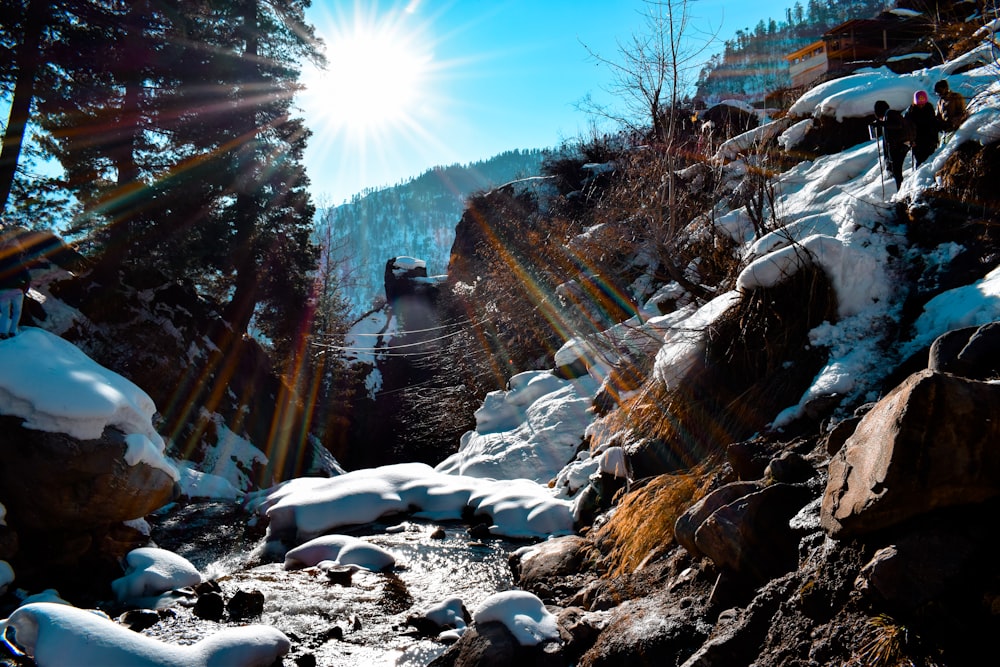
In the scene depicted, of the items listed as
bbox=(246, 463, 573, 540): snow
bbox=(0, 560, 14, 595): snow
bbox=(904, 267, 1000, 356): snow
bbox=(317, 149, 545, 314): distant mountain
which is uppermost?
bbox=(317, 149, 545, 314): distant mountain

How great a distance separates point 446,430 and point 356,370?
9555mm

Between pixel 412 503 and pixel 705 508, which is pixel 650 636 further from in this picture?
pixel 412 503

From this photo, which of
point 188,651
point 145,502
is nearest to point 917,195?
point 188,651

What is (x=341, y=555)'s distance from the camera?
6898 millimetres

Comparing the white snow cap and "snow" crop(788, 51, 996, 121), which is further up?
the white snow cap

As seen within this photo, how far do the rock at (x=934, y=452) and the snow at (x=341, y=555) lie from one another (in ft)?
17.7

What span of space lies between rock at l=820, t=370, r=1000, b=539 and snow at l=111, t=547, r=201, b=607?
19.6ft

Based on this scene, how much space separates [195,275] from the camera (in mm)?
17719

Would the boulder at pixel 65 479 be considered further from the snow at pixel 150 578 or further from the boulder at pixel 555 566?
the boulder at pixel 555 566

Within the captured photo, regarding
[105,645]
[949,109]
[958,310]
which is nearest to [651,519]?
[958,310]

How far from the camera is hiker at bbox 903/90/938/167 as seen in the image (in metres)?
6.74

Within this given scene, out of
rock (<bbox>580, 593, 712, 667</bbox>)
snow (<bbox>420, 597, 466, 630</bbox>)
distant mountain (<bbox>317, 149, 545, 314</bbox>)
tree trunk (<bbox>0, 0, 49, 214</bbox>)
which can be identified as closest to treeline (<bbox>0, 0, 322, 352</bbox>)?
tree trunk (<bbox>0, 0, 49, 214</bbox>)

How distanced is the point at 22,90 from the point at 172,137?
4.66 meters

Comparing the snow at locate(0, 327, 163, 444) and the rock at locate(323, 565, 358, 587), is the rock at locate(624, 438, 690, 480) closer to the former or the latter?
the rock at locate(323, 565, 358, 587)
